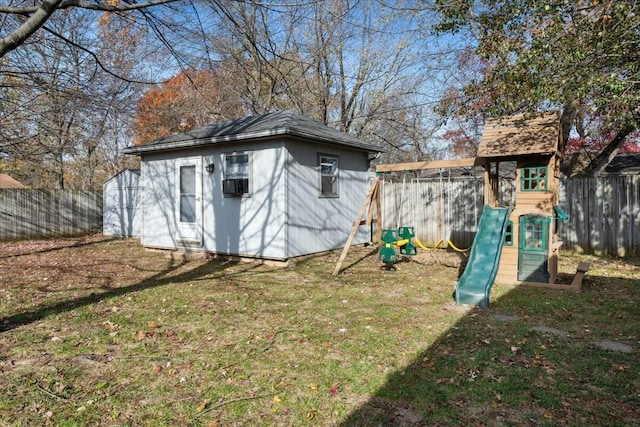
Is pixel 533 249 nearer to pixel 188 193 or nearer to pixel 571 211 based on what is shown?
pixel 571 211

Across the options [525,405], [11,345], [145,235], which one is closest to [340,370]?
[525,405]

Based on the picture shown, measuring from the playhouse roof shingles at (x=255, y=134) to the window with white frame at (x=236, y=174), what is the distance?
0.42 meters

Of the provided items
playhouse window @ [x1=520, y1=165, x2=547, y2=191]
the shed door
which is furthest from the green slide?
playhouse window @ [x1=520, y1=165, x2=547, y2=191]

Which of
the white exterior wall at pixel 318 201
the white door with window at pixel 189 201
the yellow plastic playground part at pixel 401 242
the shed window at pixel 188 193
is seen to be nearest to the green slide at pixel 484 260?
the yellow plastic playground part at pixel 401 242

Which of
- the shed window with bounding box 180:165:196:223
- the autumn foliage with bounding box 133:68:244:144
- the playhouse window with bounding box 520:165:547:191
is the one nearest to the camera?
the playhouse window with bounding box 520:165:547:191

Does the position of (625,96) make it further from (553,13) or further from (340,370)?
(340,370)

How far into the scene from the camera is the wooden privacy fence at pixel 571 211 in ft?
30.6

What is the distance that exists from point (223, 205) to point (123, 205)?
728cm

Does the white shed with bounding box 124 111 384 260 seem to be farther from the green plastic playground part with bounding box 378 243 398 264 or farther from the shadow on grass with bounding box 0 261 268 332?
the green plastic playground part with bounding box 378 243 398 264

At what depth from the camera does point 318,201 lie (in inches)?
369

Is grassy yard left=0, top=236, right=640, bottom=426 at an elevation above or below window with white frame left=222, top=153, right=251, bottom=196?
below

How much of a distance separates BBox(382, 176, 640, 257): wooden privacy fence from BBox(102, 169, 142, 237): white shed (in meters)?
8.99

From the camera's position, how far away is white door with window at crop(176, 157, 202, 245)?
9.72m

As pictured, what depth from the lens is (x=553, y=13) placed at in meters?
6.18
